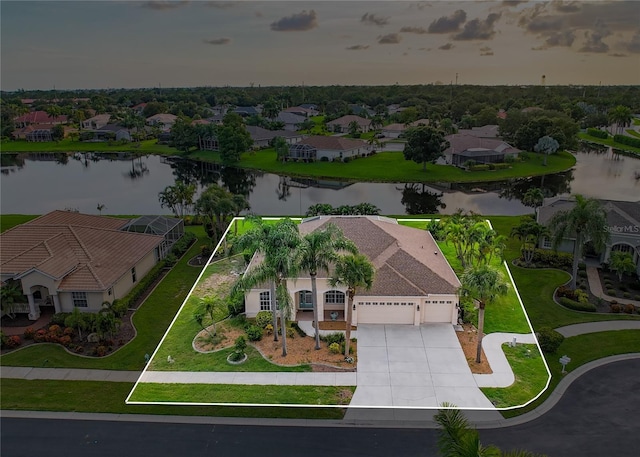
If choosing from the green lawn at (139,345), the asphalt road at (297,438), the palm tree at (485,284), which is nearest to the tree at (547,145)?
the palm tree at (485,284)

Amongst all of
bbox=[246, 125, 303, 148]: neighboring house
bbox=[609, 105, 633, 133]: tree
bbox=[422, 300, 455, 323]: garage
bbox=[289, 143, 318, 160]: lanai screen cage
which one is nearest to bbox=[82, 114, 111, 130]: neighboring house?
bbox=[246, 125, 303, 148]: neighboring house

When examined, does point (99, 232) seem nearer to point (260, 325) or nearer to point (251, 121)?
point (260, 325)

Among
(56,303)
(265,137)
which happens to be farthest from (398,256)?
(265,137)

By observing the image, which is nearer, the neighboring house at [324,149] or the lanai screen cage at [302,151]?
the neighboring house at [324,149]

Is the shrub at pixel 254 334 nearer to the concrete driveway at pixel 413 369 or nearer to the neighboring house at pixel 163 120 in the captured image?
the concrete driveway at pixel 413 369

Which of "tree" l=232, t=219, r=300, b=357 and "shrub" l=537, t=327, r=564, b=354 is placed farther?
"shrub" l=537, t=327, r=564, b=354

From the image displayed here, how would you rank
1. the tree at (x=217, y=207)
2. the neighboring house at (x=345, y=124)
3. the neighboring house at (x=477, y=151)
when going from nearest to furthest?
the tree at (x=217, y=207) < the neighboring house at (x=477, y=151) < the neighboring house at (x=345, y=124)

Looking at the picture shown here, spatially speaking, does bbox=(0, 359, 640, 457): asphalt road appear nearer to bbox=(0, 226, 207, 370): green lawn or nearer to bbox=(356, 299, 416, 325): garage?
bbox=(0, 226, 207, 370): green lawn
